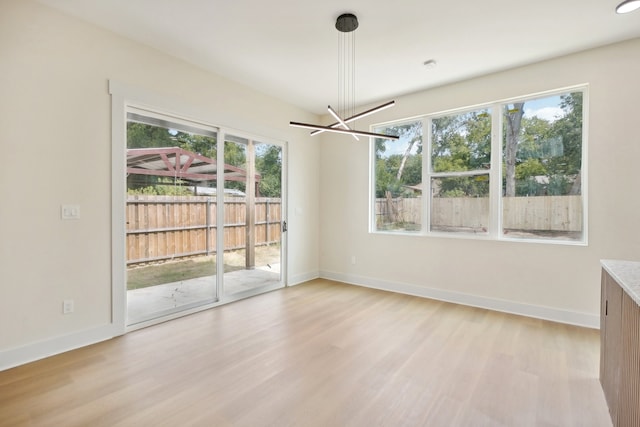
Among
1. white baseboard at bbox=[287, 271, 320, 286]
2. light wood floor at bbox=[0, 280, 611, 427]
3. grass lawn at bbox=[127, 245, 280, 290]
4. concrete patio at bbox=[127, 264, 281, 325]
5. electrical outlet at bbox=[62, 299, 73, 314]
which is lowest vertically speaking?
light wood floor at bbox=[0, 280, 611, 427]

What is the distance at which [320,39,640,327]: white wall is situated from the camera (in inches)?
119

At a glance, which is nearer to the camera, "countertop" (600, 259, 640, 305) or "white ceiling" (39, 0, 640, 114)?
"countertop" (600, 259, 640, 305)

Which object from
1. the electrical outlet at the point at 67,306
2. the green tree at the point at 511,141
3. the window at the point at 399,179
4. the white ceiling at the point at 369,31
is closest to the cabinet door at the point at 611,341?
the green tree at the point at 511,141

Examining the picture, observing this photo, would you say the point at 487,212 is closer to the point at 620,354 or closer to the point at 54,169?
the point at 620,354

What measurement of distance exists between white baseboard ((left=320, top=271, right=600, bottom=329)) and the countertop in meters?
1.78

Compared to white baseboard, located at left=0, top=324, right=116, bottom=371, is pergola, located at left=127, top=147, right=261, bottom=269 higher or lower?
higher

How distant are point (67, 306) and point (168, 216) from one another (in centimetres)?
123

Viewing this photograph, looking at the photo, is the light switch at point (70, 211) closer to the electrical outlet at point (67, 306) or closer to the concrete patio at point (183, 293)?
the electrical outlet at point (67, 306)

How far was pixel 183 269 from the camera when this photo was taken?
12.0ft

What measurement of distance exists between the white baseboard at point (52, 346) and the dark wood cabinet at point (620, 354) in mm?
3826

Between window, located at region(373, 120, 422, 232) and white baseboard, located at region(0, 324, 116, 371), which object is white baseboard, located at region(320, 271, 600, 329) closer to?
window, located at region(373, 120, 422, 232)

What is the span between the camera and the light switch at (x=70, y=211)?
263cm

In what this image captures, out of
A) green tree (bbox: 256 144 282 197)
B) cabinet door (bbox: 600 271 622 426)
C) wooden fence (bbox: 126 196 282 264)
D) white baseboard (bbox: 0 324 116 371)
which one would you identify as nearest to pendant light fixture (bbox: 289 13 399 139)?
green tree (bbox: 256 144 282 197)

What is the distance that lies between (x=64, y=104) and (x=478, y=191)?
4672mm
